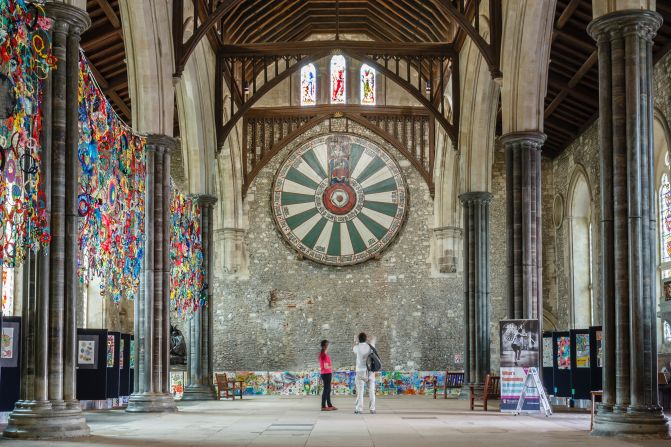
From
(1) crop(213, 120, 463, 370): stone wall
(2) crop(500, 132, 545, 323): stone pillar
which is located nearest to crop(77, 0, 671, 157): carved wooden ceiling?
(2) crop(500, 132, 545, 323): stone pillar

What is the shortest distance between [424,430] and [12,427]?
405 cm

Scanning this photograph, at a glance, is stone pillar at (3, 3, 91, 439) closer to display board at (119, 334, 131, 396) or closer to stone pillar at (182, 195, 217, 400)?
display board at (119, 334, 131, 396)

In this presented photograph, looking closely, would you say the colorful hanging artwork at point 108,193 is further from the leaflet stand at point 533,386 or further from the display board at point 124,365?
the leaflet stand at point 533,386

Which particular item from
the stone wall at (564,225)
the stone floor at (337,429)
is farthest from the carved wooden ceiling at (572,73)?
the stone floor at (337,429)

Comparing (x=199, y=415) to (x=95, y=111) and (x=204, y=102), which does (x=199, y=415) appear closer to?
(x=95, y=111)

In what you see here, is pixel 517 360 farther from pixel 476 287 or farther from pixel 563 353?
pixel 476 287

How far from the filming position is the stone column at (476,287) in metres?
18.7

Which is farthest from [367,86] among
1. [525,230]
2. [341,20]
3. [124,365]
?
[124,365]

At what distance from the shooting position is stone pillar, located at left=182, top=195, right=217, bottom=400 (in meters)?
19.0

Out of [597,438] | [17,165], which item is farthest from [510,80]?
[17,165]

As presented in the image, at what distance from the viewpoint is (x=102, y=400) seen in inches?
585

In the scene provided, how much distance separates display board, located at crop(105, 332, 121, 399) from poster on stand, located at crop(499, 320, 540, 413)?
20.3ft

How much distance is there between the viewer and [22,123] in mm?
8844

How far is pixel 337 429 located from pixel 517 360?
3508 millimetres
